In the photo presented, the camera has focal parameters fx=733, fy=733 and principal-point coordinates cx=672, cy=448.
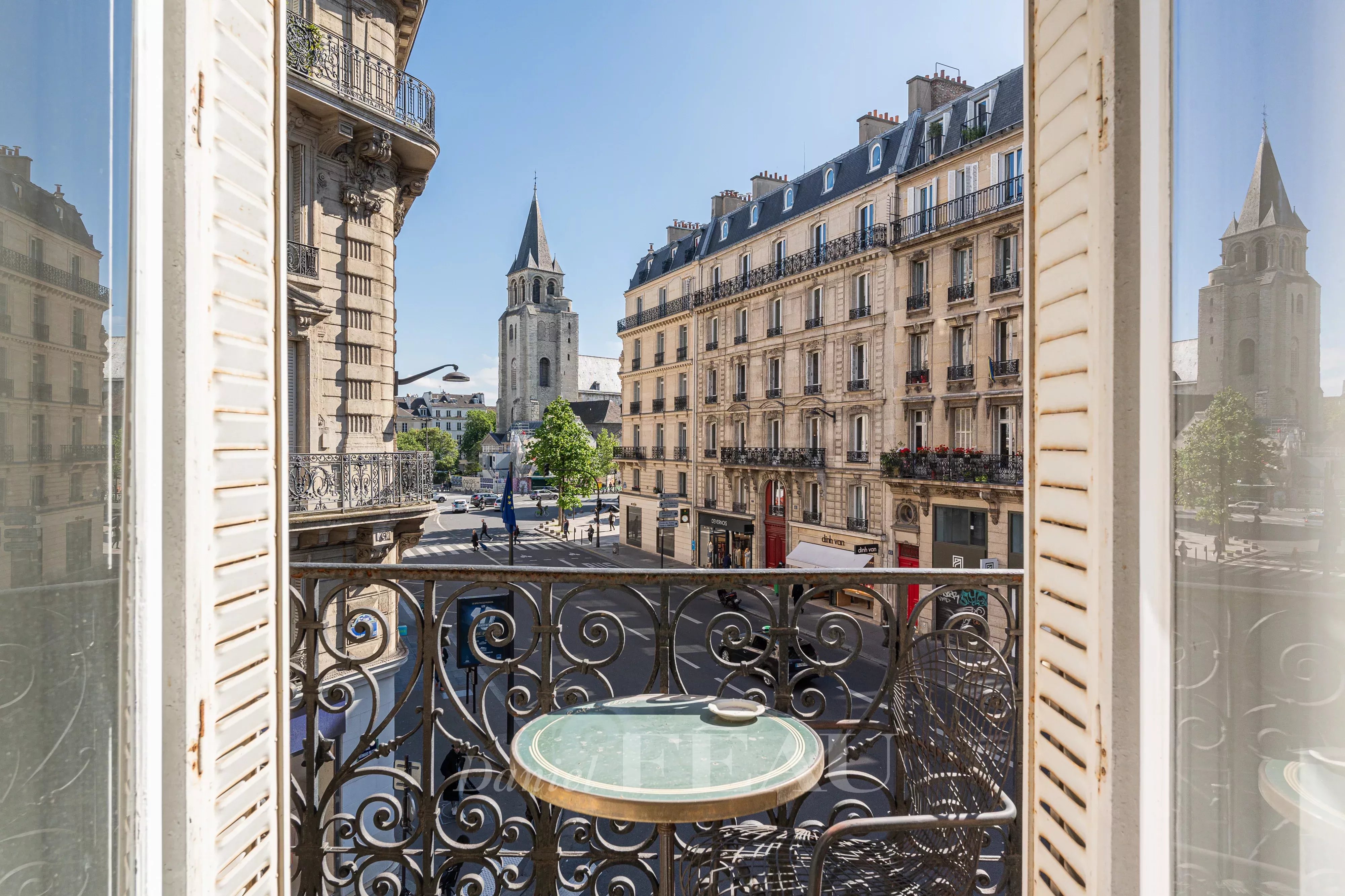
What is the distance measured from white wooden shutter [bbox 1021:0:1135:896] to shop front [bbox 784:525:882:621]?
21655mm

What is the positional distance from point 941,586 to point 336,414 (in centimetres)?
1134

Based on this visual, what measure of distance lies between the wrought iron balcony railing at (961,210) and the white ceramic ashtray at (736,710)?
20351mm

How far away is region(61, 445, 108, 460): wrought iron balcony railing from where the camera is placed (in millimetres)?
1230

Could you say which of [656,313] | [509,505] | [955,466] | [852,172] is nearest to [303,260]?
[509,505]

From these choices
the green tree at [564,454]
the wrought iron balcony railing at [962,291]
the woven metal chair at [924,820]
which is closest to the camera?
the woven metal chair at [924,820]

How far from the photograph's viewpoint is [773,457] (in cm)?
2836

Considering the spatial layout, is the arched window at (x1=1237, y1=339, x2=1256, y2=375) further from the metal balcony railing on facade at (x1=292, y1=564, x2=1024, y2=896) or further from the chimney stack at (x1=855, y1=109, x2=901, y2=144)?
the chimney stack at (x1=855, y1=109, x2=901, y2=144)

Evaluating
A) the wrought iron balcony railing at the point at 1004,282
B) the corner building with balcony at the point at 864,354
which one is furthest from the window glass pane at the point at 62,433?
the wrought iron balcony railing at the point at 1004,282

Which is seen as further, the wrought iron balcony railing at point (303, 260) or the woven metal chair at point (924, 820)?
the wrought iron balcony railing at point (303, 260)

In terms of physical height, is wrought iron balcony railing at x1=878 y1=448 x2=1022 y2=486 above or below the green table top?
above

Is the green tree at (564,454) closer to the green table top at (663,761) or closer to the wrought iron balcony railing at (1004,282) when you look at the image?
the wrought iron balcony railing at (1004,282)

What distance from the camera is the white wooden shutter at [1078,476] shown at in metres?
1.58

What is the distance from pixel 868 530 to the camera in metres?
24.3

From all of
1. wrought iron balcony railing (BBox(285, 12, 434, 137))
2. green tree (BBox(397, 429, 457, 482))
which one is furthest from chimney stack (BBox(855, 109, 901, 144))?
green tree (BBox(397, 429, 457, 482))
